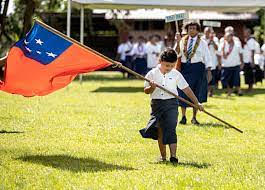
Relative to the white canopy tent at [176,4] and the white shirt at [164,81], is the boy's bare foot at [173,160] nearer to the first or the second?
the white shirt at [164,81]

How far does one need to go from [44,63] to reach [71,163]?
1.58 meters

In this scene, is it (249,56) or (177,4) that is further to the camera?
(249,56)

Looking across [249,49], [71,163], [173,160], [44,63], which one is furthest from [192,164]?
[249,49]

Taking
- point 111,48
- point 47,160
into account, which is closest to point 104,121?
point 47,160

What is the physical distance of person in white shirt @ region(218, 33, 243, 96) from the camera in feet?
68.2

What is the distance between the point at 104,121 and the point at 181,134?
222 centimetres

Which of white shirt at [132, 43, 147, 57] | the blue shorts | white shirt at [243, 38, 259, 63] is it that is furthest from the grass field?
white shirt at [132, 43, 147, 57]

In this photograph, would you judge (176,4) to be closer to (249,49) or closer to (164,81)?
(249,49)

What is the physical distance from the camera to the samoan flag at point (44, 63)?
31.2 feet

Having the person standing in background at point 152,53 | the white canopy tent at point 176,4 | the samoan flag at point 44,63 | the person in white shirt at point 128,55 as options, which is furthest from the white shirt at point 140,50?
the samoan flag at point 44,63

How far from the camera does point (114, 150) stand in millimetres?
10047

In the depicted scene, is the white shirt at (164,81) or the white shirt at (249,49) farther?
Result: the white shirt at (249,49)

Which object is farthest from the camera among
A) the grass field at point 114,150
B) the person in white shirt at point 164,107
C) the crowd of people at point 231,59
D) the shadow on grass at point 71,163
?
the crowd of people at point 231,59

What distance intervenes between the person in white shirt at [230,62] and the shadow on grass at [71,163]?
11.9 metres
